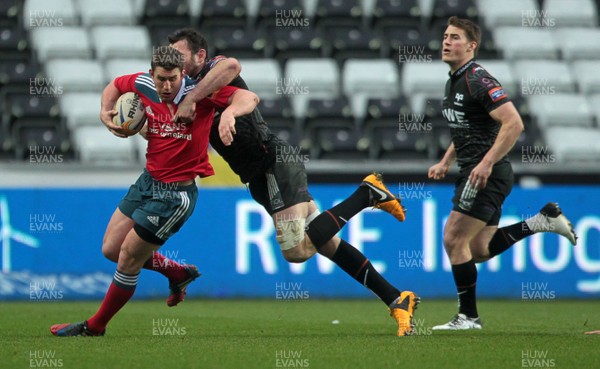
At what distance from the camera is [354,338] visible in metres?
8.12

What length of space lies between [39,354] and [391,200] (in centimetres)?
297

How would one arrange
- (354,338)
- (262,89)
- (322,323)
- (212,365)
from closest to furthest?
1. (212,365)
2. (354,338)
3. (322,323)
4. (262,89)

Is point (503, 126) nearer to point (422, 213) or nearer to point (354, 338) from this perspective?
point (354, 338)

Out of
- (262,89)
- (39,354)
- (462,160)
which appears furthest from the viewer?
(262,89)

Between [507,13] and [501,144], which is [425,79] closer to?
[507,13]

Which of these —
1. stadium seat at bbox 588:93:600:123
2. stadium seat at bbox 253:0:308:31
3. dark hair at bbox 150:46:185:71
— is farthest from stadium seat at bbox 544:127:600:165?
dark hair at bbox 150:46:185:71

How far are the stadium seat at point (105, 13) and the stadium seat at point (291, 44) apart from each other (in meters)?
2.11

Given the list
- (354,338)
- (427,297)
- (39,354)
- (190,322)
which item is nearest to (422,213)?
(427,297)

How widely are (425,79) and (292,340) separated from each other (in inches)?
349

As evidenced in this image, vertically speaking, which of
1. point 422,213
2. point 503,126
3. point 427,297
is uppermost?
point 503,126

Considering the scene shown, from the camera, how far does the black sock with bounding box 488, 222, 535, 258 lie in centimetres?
927

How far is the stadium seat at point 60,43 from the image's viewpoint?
52.5 feet

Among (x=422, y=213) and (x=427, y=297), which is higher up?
(x=422, y=213)

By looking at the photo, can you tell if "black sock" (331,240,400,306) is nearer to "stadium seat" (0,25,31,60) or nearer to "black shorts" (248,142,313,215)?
"black shorts" (248,142,313,215)
